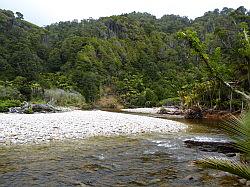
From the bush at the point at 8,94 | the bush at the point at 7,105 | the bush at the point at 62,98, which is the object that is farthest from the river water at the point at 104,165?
the bush at the point at 62,98

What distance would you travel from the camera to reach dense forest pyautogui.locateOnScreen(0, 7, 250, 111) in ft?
170

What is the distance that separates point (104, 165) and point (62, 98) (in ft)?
179

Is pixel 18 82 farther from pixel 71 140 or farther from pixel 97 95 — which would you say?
pixel 71 140

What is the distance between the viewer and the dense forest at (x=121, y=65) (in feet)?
170

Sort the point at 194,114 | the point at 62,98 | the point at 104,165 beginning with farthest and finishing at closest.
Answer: the point at 62,98 → the point at 194,114 → the point at 104,165

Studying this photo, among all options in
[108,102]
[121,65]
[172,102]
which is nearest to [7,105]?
[172,102]

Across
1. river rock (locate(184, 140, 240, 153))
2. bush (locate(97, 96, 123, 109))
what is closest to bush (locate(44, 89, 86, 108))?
bush (locate(97, 96, 123, 109))

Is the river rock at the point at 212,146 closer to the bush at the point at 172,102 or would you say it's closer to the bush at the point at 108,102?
the bush at the point at 172,102

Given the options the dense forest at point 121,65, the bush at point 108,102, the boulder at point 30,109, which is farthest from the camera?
the bush at point 108,102

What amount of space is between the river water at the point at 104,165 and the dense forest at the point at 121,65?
2516 centimetres

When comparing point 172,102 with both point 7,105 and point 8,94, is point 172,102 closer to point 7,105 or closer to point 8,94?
point 8,94

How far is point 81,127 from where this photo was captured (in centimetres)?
2216

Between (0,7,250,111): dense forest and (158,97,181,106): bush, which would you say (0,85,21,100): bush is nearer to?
(0,7,250,111): dense forest

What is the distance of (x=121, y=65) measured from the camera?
128m
